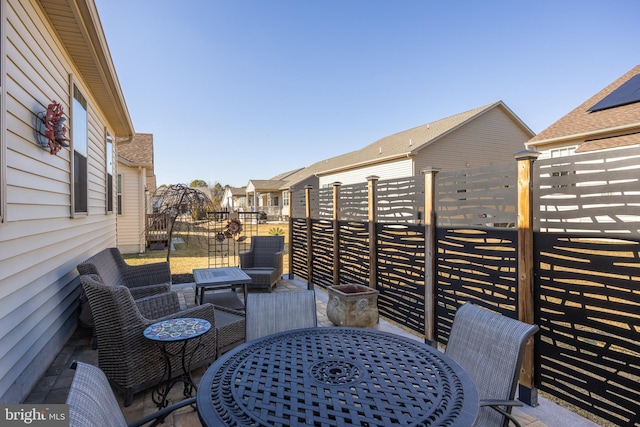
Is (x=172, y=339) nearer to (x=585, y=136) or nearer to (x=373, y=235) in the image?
(x=373, y=235)

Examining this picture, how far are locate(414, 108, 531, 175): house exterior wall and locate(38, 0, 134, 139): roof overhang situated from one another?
34.2ft

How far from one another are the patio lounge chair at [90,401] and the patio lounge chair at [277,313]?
98 centimetres

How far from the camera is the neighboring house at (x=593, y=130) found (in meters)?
8.43

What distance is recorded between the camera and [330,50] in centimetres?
1320

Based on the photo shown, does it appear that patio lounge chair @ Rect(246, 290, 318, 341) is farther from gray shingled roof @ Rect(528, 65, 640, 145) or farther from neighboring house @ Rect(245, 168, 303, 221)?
neighboring house @ Rect(245, 168, 303, 221)

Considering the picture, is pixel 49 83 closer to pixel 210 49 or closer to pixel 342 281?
pixel 342 281

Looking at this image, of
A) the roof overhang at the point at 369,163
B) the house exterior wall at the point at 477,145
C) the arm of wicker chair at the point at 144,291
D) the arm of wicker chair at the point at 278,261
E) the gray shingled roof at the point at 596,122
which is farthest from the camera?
the house exterior wall at the point at 477,145

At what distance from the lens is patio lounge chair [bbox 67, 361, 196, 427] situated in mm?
976

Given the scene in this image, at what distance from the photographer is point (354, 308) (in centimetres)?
403

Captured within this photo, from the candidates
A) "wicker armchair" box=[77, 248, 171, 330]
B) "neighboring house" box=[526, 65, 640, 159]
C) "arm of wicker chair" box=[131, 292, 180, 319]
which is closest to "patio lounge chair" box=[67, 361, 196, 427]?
"arm of wicker chair" box=[131, 292, 180, 319]

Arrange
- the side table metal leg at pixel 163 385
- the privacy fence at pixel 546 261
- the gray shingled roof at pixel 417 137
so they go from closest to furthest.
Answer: the privacy fence at pixel 546 261, the side table metal leg at pixel 163 385, the gray shingled roof at pixel 417 137

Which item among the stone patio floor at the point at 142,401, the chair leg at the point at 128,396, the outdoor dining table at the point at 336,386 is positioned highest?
the outdoor dining table at the point at 336,386

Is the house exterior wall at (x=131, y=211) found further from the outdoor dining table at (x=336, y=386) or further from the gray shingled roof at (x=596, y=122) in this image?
the gray shingled roof at (x=596, y=122)

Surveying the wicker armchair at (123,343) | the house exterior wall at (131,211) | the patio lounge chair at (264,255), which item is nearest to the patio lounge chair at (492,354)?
the wicker armchair at (123,343)
